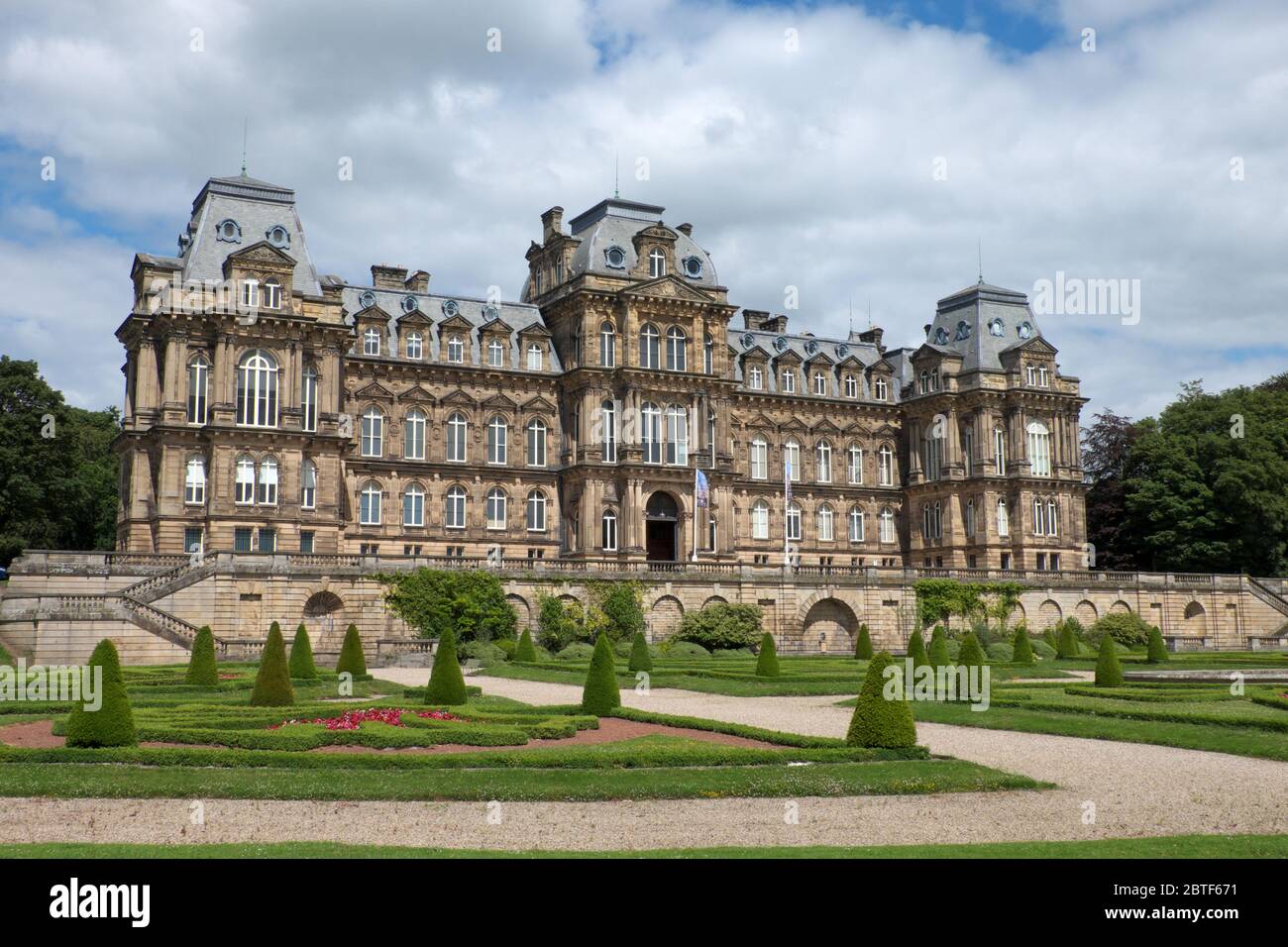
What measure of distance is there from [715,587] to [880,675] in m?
38.6

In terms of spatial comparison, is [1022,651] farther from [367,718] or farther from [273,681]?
[273,681]

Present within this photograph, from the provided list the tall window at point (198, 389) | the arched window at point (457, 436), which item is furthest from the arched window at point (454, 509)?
the tall window at point (198, 389)

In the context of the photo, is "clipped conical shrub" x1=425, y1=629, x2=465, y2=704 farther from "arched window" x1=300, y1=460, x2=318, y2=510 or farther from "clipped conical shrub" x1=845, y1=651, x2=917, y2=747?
"arched window" x1=300, y1=460, x2=318, y2=510

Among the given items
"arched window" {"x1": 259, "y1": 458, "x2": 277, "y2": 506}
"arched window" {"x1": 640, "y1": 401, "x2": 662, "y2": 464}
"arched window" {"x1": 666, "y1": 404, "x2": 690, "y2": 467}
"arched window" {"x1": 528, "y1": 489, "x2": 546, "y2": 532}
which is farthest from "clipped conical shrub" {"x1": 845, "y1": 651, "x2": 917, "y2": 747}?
"arched window" {"x1": 528, "y1": 489, "x2": 546, "y2": 532}

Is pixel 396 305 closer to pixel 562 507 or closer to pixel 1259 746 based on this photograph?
pixel 562 507

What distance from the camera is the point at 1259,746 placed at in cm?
2342

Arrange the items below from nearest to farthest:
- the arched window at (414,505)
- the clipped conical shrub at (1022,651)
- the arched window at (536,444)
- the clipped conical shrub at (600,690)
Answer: the clipped conical shrub at (600,690)
the clipped conical shrub at (1022,651)
the arched window at (414,505)
the arched window at (536,444)

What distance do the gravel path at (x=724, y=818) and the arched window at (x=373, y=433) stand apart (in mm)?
51277

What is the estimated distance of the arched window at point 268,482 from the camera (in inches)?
2278

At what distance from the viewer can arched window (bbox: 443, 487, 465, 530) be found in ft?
228

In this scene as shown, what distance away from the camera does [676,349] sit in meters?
69.5

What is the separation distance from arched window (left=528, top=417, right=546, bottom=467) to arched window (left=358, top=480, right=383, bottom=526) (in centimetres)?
921

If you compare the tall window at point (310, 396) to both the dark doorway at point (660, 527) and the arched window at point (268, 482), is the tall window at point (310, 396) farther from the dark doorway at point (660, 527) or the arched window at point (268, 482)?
the dark doorway at point (660, 527)

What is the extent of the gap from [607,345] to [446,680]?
134 feet
